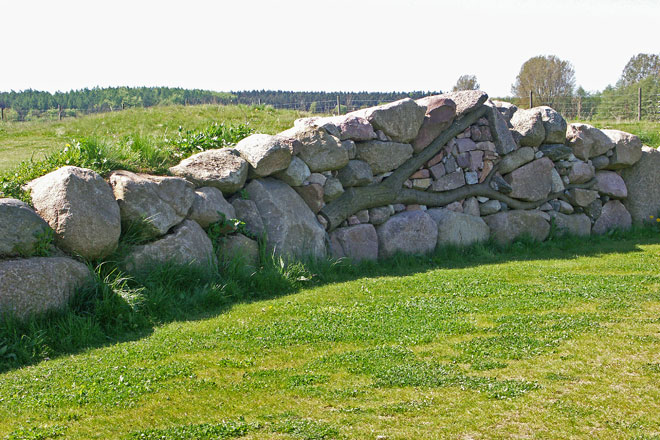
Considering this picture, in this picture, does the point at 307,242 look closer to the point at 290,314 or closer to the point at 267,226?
the point at 267,226

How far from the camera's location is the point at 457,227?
10.9 metres

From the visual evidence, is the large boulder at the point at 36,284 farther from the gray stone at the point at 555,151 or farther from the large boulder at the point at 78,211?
the gray stone at the point at 555,151

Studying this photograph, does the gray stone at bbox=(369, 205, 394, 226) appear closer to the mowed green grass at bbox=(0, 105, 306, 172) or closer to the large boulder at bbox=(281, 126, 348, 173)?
the large boulder at bbox=(281, 126, 348, 173)

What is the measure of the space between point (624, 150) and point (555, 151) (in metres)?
2.02

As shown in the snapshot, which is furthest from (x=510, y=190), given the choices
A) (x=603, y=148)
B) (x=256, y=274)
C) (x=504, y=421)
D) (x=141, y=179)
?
(x=504, y=421)

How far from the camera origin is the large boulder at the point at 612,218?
1273 cm

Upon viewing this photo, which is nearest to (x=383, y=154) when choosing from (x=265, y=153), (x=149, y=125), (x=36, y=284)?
(x=265, y=153)

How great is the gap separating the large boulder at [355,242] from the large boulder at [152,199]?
9.28 feet

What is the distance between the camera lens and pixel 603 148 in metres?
12.7

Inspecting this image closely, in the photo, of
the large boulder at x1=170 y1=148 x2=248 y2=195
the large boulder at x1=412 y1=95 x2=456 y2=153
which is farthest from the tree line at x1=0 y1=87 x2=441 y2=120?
the large boulder at x1=170 y1=148 x2=248 y2=195

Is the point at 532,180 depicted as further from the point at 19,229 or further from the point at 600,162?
the point at 19,229

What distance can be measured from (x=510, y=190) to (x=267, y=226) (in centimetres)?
547

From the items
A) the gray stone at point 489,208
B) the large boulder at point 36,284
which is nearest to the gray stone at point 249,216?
the large boulder at point 36,284

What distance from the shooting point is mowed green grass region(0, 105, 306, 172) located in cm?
1439
